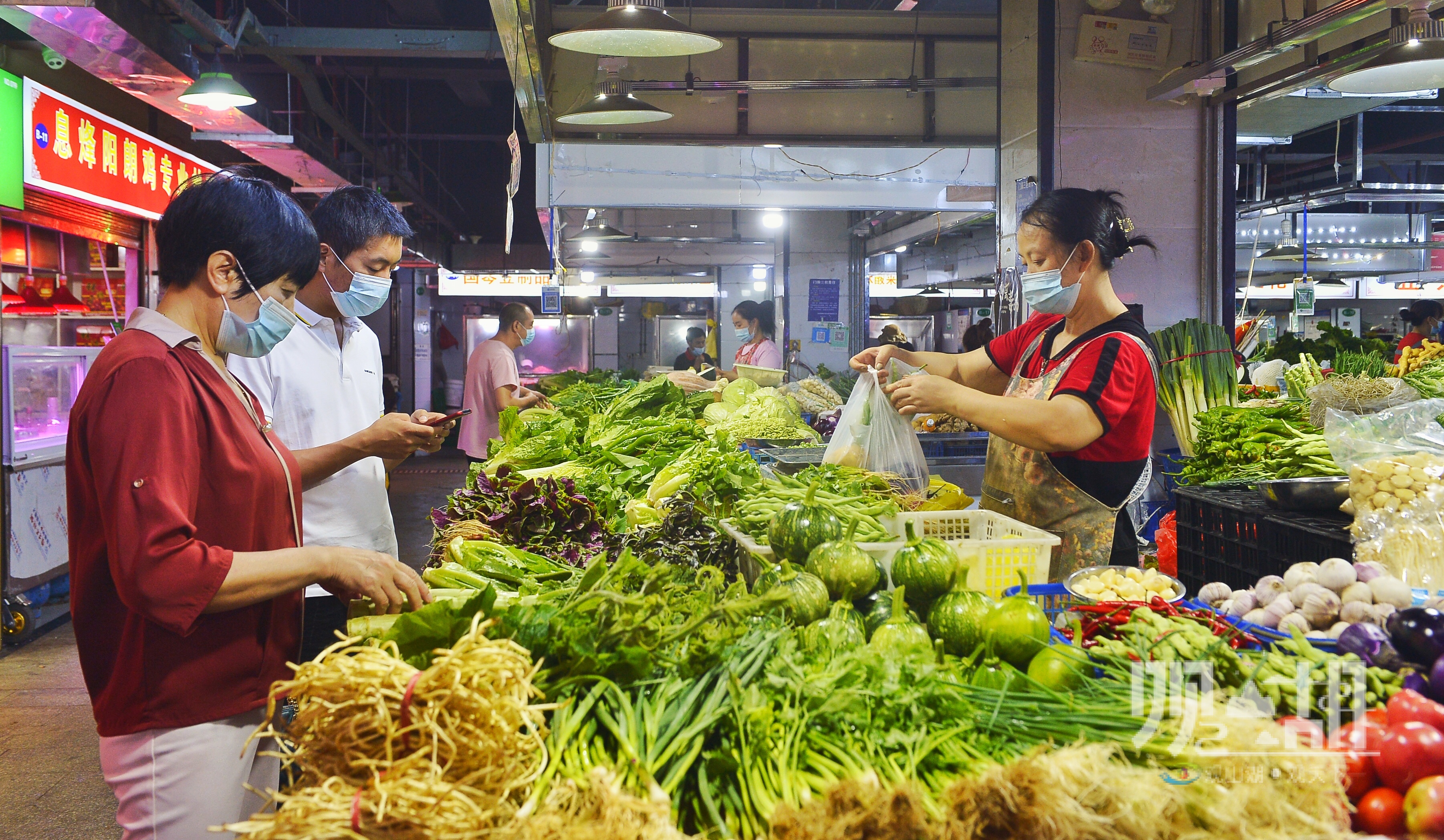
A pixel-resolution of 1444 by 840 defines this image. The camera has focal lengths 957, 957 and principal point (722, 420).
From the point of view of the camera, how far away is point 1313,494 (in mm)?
2787

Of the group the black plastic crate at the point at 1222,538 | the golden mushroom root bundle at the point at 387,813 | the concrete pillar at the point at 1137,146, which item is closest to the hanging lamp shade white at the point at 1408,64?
the concrete pillar at the point at 1137,146

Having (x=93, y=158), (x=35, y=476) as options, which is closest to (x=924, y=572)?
(x=35, y=476)

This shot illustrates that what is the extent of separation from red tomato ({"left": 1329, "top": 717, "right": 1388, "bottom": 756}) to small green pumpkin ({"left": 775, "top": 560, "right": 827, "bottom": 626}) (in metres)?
0.90

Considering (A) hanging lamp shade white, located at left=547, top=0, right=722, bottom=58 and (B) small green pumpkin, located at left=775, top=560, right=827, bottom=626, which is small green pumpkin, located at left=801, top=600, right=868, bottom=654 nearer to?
(B) small green pumpkin, located at left=775, top=560, right=827, bottom=626

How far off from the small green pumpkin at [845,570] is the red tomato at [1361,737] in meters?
0.88

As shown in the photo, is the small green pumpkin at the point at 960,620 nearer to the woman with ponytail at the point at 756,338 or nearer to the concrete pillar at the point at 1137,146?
the concrete pillar at the point at 1137,146

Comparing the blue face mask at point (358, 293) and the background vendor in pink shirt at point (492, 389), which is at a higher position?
the blue face mask at point (358, 293)

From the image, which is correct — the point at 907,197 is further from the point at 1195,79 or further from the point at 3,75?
the point at 3,75

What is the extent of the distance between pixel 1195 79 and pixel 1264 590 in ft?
11.7

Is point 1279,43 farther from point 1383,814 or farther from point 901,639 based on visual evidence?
point 1383,814

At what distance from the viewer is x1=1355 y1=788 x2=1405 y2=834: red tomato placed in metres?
1.34

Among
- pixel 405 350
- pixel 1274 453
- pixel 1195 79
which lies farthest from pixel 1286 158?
pixel 405 350

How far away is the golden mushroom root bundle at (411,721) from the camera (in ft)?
4.19

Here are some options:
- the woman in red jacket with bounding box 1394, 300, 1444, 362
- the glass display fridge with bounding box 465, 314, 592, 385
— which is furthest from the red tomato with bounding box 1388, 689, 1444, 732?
the glass display fridge with bounding box 465, 314, 592, 385
